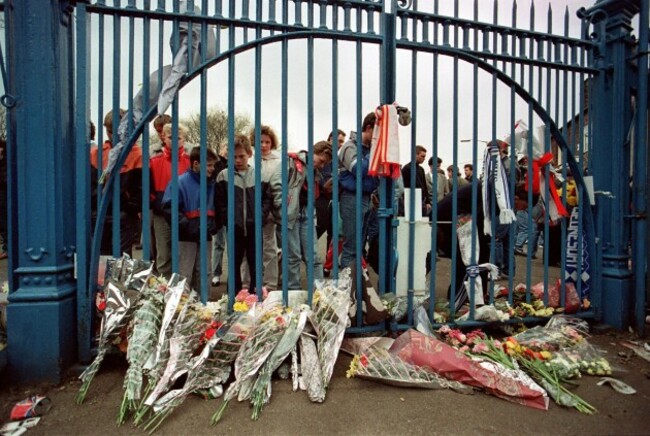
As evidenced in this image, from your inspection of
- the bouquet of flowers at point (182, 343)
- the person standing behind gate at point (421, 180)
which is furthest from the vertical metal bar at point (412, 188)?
the person standing behind gate at point (421, 180)

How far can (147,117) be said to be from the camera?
2.91m

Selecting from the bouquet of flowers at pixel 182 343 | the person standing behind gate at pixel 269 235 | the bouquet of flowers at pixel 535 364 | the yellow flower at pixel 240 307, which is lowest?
the bouquet of flowers at pixel 535 364

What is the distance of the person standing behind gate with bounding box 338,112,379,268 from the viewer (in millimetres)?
A: 4047

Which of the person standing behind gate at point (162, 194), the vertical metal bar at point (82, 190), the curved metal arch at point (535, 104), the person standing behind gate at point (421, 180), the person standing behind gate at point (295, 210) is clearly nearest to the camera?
the vertical metal bar at point (82, 190)

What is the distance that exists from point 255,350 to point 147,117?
1804mm

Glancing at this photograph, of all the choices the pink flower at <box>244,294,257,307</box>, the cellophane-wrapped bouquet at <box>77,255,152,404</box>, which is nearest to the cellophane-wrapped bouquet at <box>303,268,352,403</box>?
the pink flower at <box>244,294,257,307</box>

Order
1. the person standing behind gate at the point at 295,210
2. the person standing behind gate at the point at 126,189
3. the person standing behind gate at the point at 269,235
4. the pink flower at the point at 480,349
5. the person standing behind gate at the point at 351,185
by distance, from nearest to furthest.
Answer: the pink flower at the point at 480,349
the person standing behind gate at the point at 126,189
the person standing behind gate at the point at 351,185
the person standing behind gate at the point at 295,210
the person standing behind gate at the point at 269,235

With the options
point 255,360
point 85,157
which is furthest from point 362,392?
point 85,157

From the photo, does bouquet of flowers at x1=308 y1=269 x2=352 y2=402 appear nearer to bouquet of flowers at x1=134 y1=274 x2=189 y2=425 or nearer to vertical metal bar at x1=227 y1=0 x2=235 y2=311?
vertical metal bar at x1=227 y1=0 x2=235 y2=311

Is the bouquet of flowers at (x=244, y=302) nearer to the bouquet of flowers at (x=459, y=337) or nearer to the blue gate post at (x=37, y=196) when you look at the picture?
the blue gate post at (x=37, y=196)

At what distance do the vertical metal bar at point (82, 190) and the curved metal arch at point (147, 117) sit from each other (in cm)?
6

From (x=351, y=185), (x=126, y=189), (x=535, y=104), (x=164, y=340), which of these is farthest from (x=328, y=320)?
(x=535, y=104)

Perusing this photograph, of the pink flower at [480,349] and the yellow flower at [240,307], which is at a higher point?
the yellow flower at [240,307]

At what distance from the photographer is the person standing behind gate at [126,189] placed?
3.64 metres
